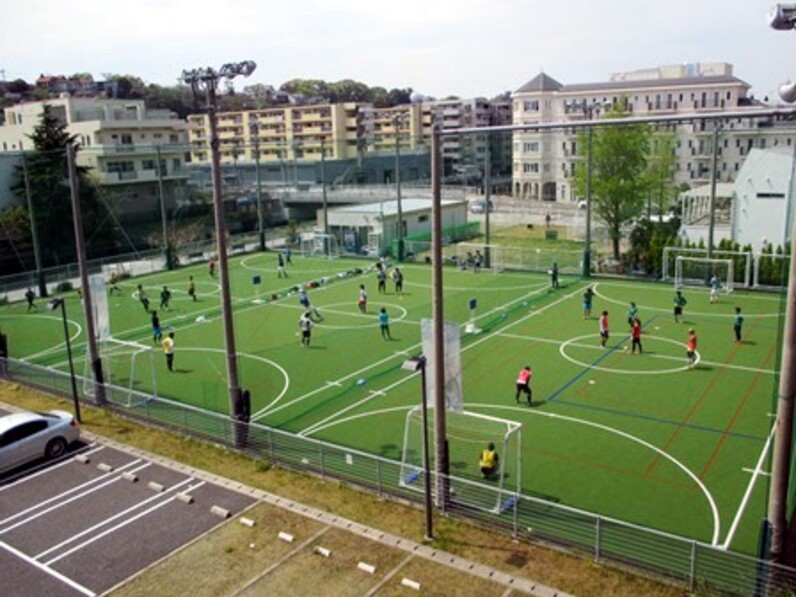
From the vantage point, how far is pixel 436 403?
47.4 feet

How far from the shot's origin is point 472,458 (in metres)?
17.2

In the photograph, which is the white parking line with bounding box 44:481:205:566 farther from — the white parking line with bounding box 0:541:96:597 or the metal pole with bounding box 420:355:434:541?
the metal pole with bounding box 420:355:434:541

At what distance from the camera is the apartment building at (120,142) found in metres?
54.7

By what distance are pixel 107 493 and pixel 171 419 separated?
12.1 feet

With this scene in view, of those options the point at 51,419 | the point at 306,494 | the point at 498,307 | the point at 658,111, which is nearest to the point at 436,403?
the point at 306,494

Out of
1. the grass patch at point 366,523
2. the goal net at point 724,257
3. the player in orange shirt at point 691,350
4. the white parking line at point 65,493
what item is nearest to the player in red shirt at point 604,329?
the player in orange shirt at point 691,350

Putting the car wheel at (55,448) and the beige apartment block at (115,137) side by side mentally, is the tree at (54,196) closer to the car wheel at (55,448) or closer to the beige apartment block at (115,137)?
the beige apartment block at (115,137)

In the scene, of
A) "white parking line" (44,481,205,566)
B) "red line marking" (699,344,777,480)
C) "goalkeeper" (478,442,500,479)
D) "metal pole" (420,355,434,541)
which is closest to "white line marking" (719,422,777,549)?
"red line marking" (699,344,777,480)

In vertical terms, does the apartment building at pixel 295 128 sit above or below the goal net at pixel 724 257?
above

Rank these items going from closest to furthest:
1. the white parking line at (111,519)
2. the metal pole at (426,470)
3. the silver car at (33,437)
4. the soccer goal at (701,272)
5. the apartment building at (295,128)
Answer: the metal pole at (426,470) < the white parking line at (111,519) < the silver car at (33,437) < the soccer goal at (701,272) < the apartment building at (295,128)

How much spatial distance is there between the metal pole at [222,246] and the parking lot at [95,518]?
2.18 meters

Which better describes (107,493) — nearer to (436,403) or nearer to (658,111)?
(436,403)

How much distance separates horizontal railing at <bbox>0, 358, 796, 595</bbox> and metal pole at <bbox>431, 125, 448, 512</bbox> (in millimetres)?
163

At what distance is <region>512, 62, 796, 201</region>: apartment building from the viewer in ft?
218
